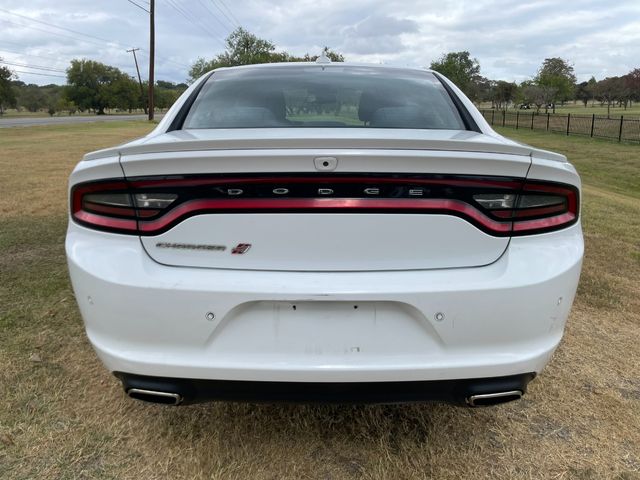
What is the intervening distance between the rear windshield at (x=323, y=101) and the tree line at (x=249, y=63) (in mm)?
63280

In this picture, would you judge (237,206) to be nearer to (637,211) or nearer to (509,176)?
(509,176)

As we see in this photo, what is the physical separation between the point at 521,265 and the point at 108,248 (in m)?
1.43

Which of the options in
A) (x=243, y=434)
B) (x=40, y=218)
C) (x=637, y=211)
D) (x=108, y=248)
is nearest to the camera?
(x=108, y=248)

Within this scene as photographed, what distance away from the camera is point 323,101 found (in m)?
2.89

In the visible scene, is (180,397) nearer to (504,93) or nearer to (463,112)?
(463,112)

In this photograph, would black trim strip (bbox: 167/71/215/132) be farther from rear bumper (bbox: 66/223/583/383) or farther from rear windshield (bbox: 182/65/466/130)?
rear bumper (bbox: 66/223/583/383)

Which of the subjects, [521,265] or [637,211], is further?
[637,211]

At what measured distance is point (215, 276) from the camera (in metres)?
1.74

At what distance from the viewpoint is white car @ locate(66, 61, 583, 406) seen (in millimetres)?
1725

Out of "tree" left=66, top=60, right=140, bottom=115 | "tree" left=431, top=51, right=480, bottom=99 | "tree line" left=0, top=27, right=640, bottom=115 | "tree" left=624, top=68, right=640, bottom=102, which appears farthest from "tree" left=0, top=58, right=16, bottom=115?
"tree" left=624, top=68, right=640, bottom=102

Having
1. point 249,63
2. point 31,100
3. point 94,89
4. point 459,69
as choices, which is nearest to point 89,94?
point 94,89

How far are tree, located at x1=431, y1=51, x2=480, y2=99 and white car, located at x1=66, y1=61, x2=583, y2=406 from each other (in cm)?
6512

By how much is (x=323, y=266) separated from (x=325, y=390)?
0.43 meters

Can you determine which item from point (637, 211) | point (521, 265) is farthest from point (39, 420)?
point (637, 211)
